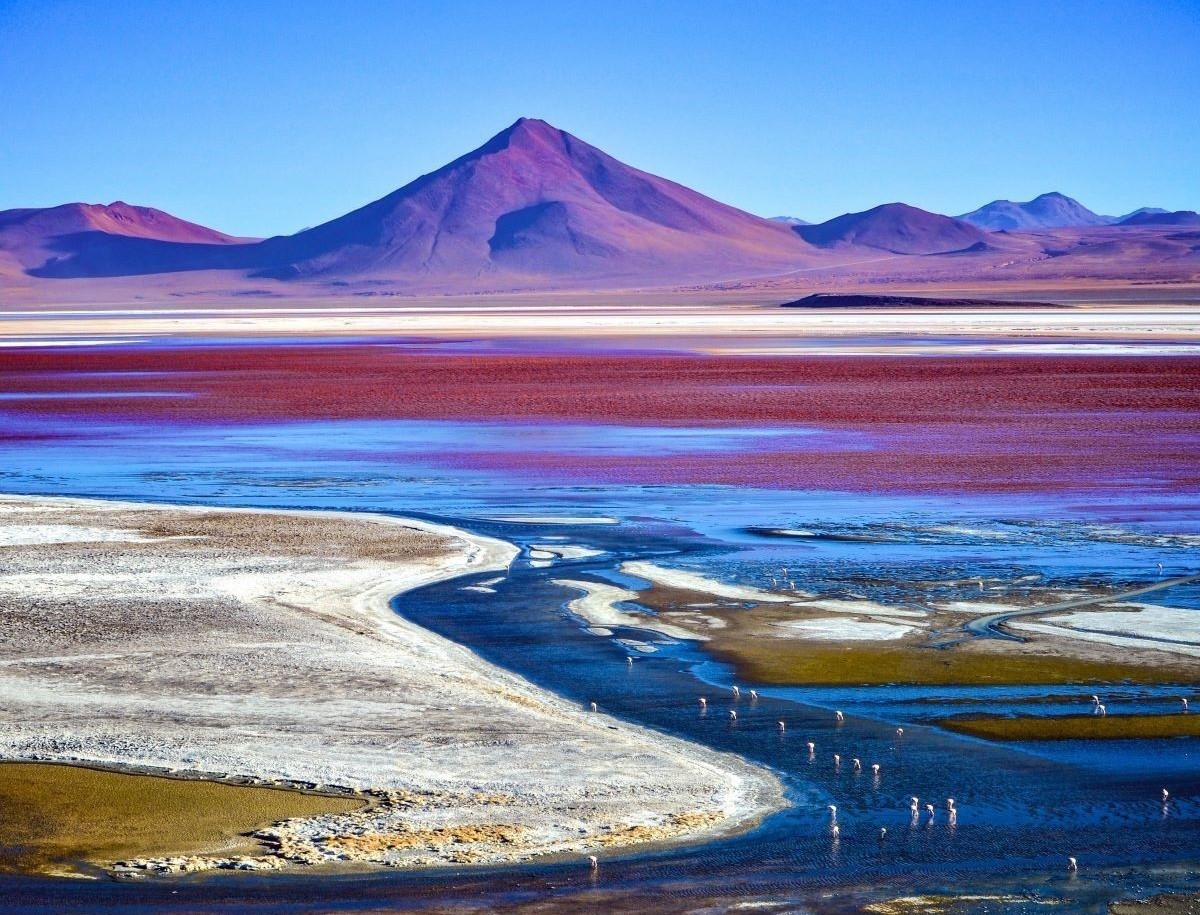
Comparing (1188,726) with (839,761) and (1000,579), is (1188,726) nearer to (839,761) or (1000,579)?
(839,761)

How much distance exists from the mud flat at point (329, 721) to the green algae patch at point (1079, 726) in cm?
173

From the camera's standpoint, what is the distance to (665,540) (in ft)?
59.0

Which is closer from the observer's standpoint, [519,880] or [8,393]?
[519,880]

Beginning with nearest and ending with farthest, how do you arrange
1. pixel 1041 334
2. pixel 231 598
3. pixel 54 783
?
1. pixel 54 783
2. pixel 231 598
3. pixel 1041 334

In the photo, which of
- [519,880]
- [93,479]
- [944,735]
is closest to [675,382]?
[93,479]

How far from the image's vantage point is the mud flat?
28.9ft

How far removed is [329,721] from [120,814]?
6.37 feet

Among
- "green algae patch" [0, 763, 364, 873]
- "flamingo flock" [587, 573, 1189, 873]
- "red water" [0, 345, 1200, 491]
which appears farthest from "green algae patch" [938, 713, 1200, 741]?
"red water" [0, 345, 1200, 491]

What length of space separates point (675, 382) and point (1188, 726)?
32.5 metres

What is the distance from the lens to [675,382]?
4291 centimetres

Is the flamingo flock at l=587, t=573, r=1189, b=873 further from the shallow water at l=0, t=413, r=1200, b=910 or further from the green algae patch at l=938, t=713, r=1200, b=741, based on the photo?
the green algae patch at l=938, t=713, r=1200, b=741

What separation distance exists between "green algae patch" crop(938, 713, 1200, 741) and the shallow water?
0.58 ft

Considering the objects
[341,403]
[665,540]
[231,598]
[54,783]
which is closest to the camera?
[54,783]

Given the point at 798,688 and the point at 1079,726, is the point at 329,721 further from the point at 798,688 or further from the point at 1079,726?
the point at 1079,726
